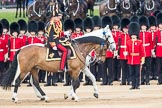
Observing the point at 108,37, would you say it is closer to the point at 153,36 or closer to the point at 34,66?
the point at 34,66

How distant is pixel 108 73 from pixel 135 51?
162 centimetres

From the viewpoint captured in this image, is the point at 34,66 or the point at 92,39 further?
the point at 92,39

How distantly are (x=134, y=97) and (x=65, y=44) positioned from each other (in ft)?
6.46

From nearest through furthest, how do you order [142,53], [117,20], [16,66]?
[16,66] → [142,53] → [117,20]

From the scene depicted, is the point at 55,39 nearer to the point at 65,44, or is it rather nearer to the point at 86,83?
the point at 65,44

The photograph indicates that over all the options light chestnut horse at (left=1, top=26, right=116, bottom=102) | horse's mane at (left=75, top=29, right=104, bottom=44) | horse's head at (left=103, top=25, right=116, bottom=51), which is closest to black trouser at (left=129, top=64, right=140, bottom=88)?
horse's head at (left=103, top=25, right=116, bottom=51)

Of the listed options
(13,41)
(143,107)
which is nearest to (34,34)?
(13,41)

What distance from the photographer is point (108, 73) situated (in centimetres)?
2427

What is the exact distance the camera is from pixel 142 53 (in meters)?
22.8

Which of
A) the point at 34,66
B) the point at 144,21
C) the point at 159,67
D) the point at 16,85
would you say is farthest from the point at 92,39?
the point at 144,21

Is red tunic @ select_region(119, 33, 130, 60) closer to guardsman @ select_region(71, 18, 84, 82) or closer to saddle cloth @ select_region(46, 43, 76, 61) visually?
guardsman @ select_region(71, 18, 84, 82)

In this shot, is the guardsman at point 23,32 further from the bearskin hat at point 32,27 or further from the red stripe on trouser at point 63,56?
the red stripe on trouser at point 63,56

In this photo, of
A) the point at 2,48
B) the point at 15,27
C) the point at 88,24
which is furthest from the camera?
the point at 88,24

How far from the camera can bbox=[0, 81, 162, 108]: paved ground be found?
19.8m
